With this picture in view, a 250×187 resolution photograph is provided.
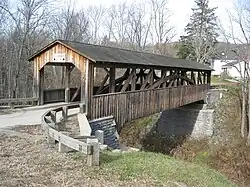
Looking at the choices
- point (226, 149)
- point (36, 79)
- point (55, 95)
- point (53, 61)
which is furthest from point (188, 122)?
point (53, 61)

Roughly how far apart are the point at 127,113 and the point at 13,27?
1840cm

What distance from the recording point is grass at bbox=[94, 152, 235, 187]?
613cm

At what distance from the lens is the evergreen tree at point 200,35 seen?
1775 inches

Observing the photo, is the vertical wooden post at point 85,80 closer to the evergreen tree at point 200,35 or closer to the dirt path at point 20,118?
the dirt path at point 20,118

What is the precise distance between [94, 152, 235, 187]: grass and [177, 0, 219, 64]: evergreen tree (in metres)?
38.2

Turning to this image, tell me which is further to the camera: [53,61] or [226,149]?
[226,149]

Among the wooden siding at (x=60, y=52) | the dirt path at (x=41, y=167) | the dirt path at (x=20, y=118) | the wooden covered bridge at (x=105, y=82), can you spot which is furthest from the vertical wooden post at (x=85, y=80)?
the dirt path at (x=41, y=167)

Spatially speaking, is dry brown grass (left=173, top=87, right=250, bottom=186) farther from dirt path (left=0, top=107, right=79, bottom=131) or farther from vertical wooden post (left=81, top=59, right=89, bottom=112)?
dirt path (left=0, top=107, right=79, bottom=131)

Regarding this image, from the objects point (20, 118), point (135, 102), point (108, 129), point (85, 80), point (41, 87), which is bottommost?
point (108, 129)

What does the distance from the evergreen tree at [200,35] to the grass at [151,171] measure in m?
38.2

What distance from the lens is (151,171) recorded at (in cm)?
659

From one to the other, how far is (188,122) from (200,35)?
23.3m

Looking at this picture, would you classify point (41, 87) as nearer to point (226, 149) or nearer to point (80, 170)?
point (80, 170)

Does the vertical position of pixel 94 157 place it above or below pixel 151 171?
above
